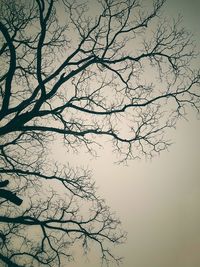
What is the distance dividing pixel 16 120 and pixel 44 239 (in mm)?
3785

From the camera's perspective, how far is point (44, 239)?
897cm

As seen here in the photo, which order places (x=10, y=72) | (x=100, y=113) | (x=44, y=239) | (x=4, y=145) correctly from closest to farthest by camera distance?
(x=10, y=72)
(x=100, y=113)
(x=4, y=145)
(x=44, y=239)

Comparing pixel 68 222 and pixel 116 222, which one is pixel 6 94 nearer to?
pixel 68 222

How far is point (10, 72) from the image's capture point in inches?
270

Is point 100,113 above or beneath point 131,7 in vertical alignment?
beneath

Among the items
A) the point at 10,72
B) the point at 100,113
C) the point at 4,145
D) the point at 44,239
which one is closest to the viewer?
the point at 10,72

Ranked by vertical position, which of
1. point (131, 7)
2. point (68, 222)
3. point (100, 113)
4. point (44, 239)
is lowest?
point (44, 239)

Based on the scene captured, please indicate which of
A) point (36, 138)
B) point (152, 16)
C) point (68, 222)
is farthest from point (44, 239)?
point (152, 16)

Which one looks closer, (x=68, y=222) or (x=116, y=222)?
(x=68, y=222)

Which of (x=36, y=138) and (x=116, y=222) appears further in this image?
(x=116, y=222)

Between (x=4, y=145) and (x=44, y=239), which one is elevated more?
(x=4, y=145)

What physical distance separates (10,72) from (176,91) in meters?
4.38

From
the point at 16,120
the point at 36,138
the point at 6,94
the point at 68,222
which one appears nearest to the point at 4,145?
the point at 36,138

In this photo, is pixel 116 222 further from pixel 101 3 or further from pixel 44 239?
pixel 101 3
